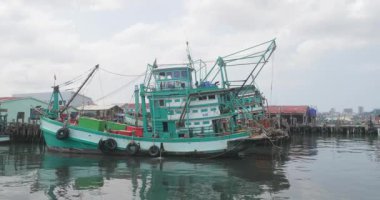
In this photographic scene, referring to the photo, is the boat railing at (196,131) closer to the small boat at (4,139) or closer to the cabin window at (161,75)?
the cabin window at (161,75)

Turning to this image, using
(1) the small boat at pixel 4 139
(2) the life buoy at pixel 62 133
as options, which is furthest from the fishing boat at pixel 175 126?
(1) the small boat at pixel 4 139

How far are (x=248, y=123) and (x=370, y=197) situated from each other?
53.2 ft

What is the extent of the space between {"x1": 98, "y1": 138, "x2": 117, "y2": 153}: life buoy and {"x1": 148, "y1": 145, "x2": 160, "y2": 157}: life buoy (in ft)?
9.07

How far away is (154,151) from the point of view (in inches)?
1193

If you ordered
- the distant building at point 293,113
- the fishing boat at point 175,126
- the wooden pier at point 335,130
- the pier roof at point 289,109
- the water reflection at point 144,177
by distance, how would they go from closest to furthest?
the water reflection at point 144,177 < the fishing boat at point 175,126 < the wooden pier at point 335,130 < the distant building at point 293,113 < the pier roof at point 289,109

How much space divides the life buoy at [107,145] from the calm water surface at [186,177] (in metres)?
0.71

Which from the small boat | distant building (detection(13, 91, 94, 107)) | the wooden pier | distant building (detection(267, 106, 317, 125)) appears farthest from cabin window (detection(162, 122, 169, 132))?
distant building (detection(13, 91, 94, 107))

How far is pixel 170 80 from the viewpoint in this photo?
3191 centimetres

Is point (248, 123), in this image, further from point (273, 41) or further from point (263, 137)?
point (273, 41)

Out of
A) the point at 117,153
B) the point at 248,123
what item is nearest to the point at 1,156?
the point at 117,153

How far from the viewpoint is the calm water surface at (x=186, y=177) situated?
59.6 feet

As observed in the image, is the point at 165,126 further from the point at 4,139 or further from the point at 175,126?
the point at 4,139

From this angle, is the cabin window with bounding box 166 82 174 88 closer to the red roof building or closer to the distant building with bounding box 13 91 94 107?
the red roof building

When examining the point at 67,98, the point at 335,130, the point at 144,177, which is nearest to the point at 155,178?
the point at 144,177
